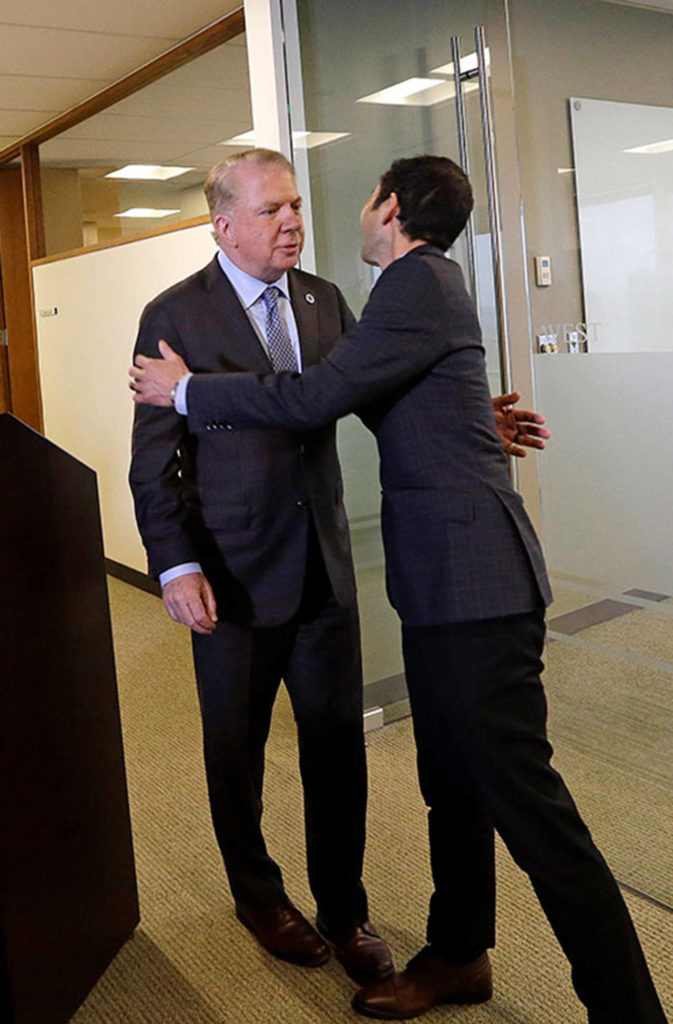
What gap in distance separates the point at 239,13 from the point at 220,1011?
3677mm

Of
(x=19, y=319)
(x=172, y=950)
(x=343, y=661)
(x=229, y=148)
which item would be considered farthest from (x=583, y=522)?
(x=19, y=319)

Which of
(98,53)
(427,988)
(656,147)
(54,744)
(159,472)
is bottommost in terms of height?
(427,988)

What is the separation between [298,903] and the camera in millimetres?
2291

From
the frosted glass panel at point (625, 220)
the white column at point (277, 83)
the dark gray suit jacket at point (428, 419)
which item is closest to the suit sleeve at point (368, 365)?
the dark gray suit jacket at point (428, 419)

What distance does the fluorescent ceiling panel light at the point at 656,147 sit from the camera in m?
2.08

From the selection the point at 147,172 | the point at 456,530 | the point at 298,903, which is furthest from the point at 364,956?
the point at 147,172

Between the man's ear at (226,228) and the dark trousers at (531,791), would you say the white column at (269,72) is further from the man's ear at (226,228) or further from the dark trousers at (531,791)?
the dark trousers at (531,791)

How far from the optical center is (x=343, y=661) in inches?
80.8

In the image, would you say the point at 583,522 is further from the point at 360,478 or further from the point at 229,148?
the point at 229,148

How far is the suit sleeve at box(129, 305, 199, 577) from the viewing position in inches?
74.9

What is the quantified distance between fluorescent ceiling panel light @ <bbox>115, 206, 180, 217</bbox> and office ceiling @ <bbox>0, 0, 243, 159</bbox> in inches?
11.6

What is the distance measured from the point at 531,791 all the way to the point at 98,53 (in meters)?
4.18

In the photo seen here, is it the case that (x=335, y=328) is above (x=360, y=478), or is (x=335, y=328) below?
above

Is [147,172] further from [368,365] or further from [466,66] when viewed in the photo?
[368,365]
